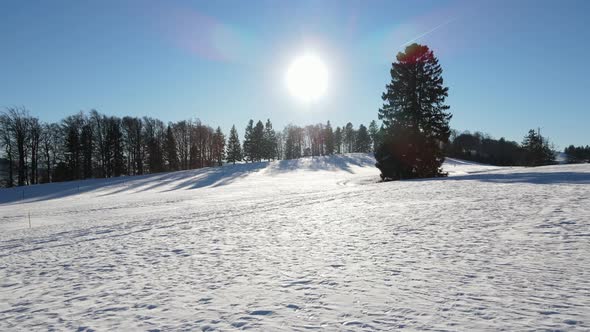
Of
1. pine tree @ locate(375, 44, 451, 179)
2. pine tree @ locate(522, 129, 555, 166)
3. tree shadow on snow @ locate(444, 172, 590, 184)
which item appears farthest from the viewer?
pine tree @ locate(522, 129, 555, 166)

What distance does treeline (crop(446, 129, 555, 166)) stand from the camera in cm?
6400

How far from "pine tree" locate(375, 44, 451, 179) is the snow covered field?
17.2 m

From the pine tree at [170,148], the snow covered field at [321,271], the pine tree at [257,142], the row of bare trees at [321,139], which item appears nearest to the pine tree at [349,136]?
the row of bare trees at [321,139]

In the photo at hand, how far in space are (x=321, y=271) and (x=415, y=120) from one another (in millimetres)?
28915

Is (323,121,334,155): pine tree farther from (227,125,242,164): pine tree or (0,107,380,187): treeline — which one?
(227,125,242,164): pine tree

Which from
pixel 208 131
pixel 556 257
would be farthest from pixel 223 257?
pixel 208 131

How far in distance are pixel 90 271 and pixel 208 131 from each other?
3006 inches

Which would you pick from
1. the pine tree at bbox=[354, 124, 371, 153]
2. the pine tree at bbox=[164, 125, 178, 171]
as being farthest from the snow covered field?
the pine tree at bbox=[354, 124, 371, 153]

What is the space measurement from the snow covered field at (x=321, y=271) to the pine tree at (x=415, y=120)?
1719cm

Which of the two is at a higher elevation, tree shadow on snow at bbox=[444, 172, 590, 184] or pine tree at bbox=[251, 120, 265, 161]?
pine tree at bbox=[251, 120, 265, 161]

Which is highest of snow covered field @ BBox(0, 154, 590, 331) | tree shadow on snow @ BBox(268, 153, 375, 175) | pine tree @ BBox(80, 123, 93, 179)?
pine tree @ BBox(80, 123, 93, 179)

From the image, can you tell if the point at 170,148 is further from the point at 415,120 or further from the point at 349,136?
the point at 349,136

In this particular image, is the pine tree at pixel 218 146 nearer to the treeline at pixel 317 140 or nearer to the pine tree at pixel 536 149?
the treeline at pixel 317 140

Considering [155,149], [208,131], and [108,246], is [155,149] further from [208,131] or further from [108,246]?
[108,246]
